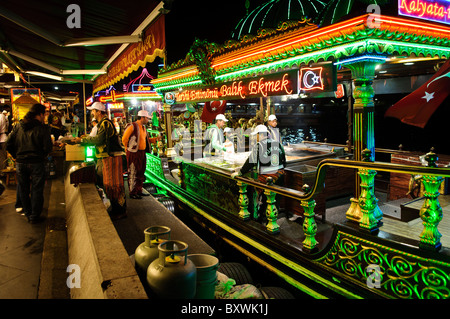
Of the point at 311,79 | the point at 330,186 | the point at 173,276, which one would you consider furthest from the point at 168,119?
the point at 173,276

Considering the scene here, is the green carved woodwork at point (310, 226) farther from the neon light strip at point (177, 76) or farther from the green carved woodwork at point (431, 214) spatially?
the neon light strip at point (177, 76)

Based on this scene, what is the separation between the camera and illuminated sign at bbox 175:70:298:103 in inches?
190

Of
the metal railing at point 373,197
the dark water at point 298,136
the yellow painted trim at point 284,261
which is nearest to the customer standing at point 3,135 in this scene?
the yellow painted trim at point 284,261

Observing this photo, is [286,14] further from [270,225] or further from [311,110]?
[311,110]

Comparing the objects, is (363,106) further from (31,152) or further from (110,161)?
(31,152)

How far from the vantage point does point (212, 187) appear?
6824mm

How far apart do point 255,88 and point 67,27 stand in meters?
4.14

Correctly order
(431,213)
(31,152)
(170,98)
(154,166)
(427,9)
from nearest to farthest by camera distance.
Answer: (431,213), (427,9), (31,152), (170,98), (154,166)

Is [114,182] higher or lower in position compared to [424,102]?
lower

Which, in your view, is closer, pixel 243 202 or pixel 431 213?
pixel 431 213

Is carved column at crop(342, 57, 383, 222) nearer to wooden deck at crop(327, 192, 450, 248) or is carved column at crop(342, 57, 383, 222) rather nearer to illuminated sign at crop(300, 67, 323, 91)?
illuminated sign at crop(300, 67, 323, 91)

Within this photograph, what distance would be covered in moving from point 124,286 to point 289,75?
12.7 feet

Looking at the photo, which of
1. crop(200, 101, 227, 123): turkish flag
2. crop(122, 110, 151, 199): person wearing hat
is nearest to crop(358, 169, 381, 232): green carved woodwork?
crop(122, 110, 151, 199): person wearing hat

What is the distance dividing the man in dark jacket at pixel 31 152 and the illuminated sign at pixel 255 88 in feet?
12.5
